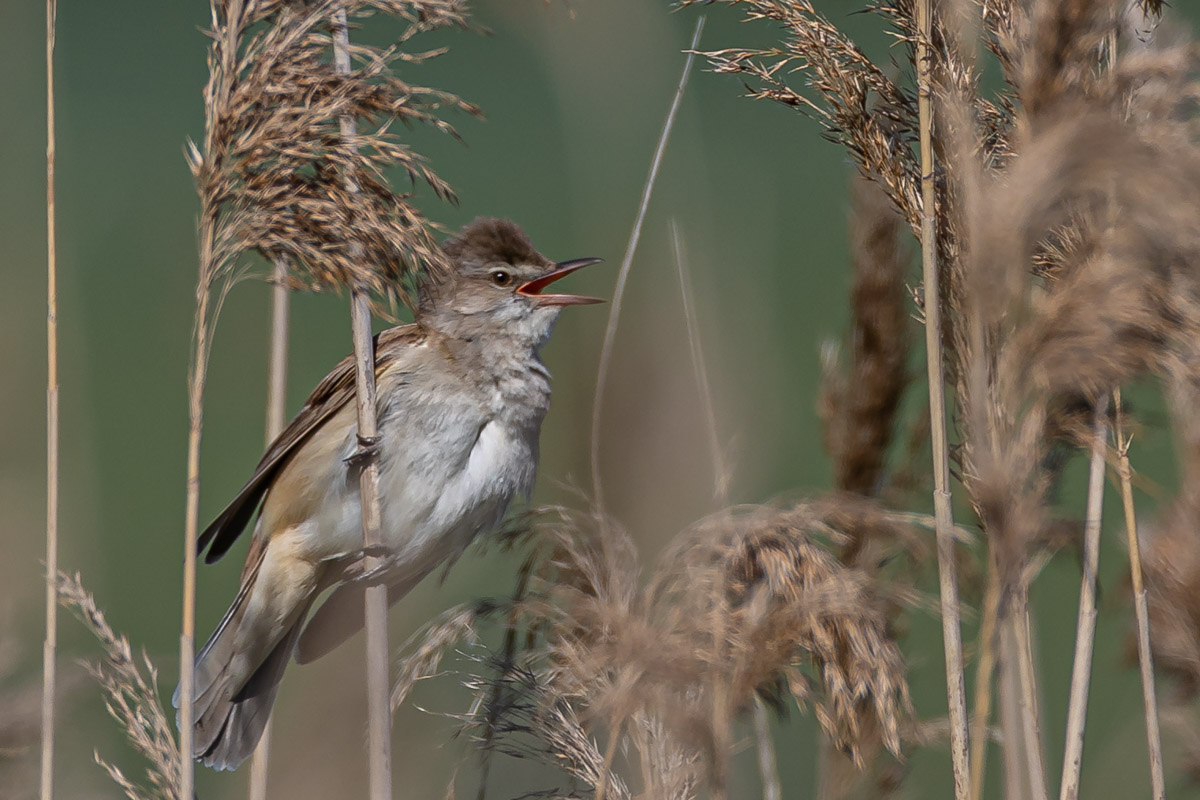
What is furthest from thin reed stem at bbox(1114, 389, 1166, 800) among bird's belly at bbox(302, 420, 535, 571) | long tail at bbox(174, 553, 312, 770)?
long tail at bbox(174, 553, 312, 770)

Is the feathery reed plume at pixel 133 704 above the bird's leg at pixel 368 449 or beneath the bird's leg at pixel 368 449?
beneath

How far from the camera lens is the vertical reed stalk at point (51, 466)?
6.45 ft

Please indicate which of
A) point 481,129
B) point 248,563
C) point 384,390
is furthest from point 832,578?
point 481,129

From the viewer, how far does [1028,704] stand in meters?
1.95

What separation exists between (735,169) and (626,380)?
23.1 feet

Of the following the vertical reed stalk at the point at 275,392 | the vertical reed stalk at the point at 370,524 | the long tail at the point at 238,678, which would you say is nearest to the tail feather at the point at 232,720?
the long tail at the point at 238,678

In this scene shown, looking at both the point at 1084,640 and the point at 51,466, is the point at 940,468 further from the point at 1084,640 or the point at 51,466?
the point at 51,466

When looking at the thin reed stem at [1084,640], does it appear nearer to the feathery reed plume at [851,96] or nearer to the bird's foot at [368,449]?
the feathery reed plume at [851,96]

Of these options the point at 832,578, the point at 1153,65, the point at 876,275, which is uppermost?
the point at 1153,65

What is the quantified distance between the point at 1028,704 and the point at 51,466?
157 centimetres

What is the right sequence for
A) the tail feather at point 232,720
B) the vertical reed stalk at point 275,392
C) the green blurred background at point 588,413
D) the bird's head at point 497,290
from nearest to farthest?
the green blurred background at point 588,413 → the vertical reed stalk at point 275,392 → the tail feather at point 232,720 → the bird's head at point 497,290

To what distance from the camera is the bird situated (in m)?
2.93

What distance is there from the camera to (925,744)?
1956 mm

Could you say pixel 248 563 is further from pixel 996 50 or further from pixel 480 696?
pixel 996 50
